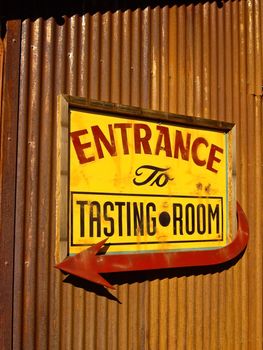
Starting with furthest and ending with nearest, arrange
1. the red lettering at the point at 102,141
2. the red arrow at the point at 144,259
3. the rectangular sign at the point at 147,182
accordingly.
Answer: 1. the red lettering at the point at 102,141
2. the rectangular sign at the point at 147,182
3. the red arrow at the point at 144,259

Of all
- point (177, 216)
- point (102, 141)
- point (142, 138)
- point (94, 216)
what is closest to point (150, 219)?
point (177, 216)

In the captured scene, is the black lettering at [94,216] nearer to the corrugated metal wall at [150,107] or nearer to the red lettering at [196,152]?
the corrugated metal wall at [150,107]

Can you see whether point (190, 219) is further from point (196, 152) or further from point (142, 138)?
point (142, 138)

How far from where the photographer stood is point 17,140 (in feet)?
14.9

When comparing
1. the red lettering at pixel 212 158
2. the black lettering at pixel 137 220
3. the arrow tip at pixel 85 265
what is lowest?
the arrow tip at pixel 85 265

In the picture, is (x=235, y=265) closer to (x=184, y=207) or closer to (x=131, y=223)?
(x=184, y=207)

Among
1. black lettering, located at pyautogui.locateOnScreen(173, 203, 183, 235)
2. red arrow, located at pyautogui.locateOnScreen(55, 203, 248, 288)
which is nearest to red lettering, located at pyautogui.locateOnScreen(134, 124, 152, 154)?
black lettering, located at pyautogui.locateOnScreen(173, 203, 183, 235)

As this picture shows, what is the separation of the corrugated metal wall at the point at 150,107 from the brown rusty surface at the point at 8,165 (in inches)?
2.5

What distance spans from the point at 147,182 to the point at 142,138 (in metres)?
0.44

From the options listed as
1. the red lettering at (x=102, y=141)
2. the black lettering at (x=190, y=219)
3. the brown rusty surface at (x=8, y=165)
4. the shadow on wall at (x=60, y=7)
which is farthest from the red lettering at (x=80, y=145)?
the black lettering at (x=190, y=219)

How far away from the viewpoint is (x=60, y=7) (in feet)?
16.0

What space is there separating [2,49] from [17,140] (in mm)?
816

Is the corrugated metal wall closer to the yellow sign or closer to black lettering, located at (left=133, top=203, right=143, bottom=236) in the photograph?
the yellow sign

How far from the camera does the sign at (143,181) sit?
4770mm
